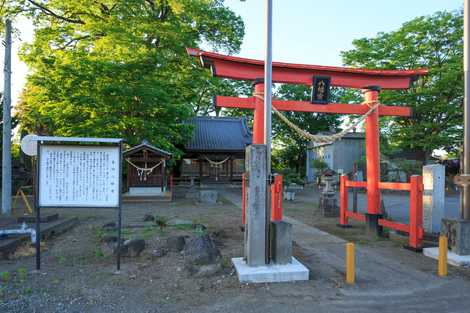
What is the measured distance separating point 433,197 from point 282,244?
4571mm

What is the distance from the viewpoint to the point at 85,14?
19609 mm

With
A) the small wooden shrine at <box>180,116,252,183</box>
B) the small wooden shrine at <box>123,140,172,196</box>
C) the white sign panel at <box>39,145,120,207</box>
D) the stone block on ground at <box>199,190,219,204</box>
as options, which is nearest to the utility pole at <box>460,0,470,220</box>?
the white sign panel at <box>39,145,120,207</box>

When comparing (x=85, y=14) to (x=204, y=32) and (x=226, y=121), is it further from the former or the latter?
(x=226, y=121)

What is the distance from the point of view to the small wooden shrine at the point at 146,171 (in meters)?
18.5

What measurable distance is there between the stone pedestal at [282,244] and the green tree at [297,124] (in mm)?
32002

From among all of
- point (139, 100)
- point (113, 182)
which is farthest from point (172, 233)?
point (139, 100)

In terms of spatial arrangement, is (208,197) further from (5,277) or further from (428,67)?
(428,67)

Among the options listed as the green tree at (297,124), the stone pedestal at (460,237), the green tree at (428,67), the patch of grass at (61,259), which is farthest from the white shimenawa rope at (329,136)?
the green tree at (297,124)

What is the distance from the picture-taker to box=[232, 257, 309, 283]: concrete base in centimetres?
504

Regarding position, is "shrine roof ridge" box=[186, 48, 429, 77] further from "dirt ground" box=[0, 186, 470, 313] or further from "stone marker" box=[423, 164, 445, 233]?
"dirt ground" box=[0, 186, 470, 313]

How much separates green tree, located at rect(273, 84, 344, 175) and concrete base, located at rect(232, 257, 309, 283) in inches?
1273

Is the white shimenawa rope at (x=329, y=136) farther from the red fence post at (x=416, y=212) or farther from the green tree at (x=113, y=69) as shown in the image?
the green tree at (x=113, y=69)

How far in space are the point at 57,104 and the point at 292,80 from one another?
35.6ft

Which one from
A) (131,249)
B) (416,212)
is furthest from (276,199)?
(131,249)
